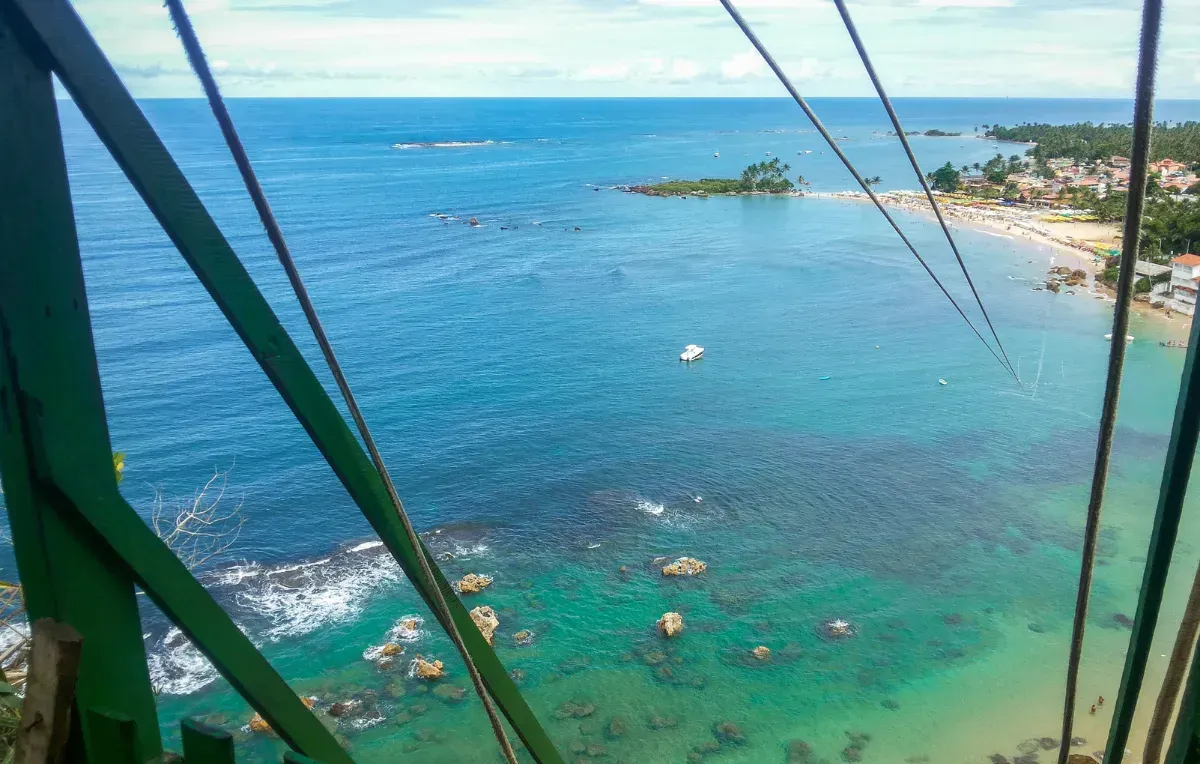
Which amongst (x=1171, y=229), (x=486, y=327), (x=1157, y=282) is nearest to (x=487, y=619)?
(x=486, y=327)

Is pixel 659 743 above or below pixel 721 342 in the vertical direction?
below

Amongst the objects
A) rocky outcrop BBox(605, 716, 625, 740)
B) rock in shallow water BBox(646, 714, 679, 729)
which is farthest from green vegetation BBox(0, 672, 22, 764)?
rock in shallow water BBox(646, 714, 679, 729)

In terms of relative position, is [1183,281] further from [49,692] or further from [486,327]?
[49,692]

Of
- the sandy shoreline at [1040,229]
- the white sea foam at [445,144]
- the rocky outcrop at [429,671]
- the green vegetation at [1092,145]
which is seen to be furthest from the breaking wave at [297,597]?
the white sea foam at [445,144]

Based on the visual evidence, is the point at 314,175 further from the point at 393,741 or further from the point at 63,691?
the point at 63,691

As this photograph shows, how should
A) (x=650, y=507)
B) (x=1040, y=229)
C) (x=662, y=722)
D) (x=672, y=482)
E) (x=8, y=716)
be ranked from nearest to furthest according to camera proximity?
(x=8, y=716) → (x=662, y=722) → (x=650, y=507) → (x=672, y=482) → (x=1040, y=229)

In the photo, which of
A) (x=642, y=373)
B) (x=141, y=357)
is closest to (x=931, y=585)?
(x=642, y=373)
